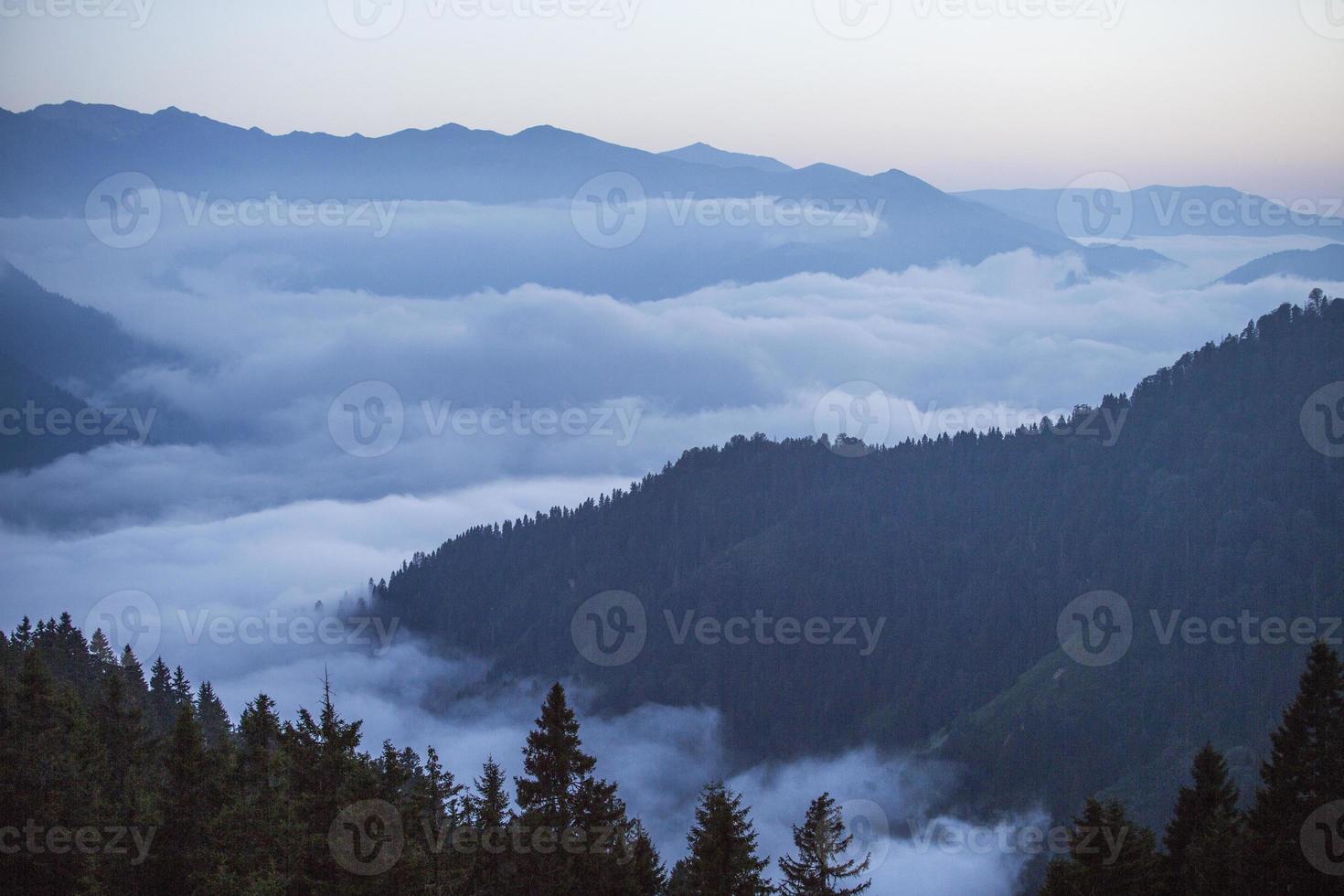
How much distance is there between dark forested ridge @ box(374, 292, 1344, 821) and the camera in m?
124

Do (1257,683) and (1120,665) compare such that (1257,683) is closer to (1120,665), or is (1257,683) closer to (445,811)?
(1120,665)

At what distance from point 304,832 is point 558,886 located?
790cm

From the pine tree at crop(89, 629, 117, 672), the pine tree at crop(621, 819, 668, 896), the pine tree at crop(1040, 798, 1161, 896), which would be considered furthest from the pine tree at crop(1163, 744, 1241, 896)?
the pine tree at crop(89, 629, 117, 672)

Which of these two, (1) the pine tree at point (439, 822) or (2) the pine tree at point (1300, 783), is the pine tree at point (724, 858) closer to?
(1) the pine tree at point (439, 822)

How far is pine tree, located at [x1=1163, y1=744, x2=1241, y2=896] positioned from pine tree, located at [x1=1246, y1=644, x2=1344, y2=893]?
0.66 metres

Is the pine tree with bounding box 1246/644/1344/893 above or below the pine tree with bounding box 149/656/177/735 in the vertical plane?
below

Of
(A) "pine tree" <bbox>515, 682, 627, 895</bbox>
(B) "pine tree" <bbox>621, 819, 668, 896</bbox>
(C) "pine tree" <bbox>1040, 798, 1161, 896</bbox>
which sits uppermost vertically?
(A) "pine tree" <bbox>515, 682, 627, 895</bbox>

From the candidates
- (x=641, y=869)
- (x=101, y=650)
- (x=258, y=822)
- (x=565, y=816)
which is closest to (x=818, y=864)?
(x=641, y=869)

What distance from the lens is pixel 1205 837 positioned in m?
36.3

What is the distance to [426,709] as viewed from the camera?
199 m

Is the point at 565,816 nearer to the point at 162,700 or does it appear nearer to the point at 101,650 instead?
the point at 162,700

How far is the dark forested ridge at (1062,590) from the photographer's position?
124 metres

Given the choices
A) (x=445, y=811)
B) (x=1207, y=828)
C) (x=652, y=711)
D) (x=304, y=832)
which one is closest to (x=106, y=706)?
(x=445, y=811)

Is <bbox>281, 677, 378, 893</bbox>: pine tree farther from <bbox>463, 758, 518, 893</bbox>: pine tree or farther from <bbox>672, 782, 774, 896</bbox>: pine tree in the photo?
<bbox>672, 782, 774, 896</bbox>: pine tree
